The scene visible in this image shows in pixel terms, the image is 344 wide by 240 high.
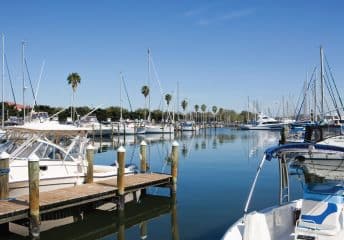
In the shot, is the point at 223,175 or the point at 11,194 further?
the point at 223,175

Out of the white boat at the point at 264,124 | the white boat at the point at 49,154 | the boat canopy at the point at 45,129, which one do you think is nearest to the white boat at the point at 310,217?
the white boat at the point at 49,154

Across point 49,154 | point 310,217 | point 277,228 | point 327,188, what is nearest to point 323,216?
point 310,217

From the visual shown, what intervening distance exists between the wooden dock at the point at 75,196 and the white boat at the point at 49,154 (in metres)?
0.88

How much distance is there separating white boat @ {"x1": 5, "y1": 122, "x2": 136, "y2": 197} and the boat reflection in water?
1.79 meters

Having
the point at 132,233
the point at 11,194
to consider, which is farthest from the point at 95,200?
the point at 11,194

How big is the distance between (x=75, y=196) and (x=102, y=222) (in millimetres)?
1679

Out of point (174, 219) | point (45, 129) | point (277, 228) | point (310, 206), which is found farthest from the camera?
point (45, 129)

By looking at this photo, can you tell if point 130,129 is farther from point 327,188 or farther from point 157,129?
point 327,188

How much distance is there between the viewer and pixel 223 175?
27.1 meters

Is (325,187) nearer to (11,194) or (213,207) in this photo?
(213,207)

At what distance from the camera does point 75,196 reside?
14562 mm

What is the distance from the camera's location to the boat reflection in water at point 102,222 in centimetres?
1396

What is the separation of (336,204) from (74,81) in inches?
3039

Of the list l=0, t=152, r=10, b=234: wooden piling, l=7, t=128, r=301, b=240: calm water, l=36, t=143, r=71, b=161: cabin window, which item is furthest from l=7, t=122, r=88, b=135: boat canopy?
l=7, t=128, r=301, b=240: calm water
